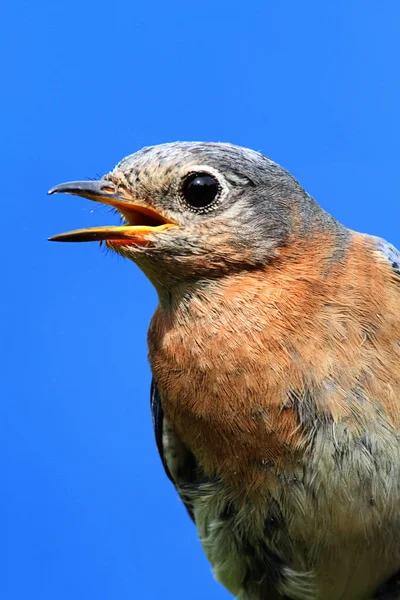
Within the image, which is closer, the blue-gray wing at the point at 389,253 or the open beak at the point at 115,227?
the open beak at the point at 115,227

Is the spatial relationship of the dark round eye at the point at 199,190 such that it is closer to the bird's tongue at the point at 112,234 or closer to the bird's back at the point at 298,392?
the bird's tongue at the point at 112,234

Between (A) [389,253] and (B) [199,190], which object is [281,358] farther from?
(A) [389,253]

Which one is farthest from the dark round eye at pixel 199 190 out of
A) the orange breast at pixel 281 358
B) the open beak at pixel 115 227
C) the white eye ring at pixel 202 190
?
the orange breast at pixel 281 358

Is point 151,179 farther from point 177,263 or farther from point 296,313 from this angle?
point 296,313

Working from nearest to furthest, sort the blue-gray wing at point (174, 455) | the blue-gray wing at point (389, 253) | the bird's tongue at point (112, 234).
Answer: the bird's tongue at point (112, 234)
the blue-gray wing at point (389, 253)
the blue-gray wing at point (174, 455)

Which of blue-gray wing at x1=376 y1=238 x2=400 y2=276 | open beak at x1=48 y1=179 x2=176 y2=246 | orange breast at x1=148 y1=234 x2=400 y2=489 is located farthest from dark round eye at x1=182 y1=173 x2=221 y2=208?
blue-gray wing at x1=376 y1=238 x2=400 y2=276

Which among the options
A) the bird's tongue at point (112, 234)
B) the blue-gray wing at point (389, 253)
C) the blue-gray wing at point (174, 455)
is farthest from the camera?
the blue-gray wing at point (174, 455)

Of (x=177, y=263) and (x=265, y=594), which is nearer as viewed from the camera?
(x=177, y=263)

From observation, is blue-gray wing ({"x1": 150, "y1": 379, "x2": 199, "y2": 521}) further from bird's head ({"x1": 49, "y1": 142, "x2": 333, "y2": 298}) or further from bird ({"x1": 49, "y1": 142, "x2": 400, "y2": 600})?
bird's head ({"x1": 49, "y1": 142, "x2": 333, "y2": 298})

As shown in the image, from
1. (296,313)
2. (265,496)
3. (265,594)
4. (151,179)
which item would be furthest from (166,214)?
(265,594)
